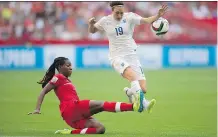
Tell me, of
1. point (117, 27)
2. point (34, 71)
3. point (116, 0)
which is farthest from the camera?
point (34, 71)

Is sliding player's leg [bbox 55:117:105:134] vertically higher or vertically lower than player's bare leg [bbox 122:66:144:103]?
lower

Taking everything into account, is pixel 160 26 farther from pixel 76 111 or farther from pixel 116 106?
pixel 76 111

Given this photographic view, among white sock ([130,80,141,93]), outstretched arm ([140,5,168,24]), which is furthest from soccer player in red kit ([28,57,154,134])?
outstretched arm ([140,5,168,24])

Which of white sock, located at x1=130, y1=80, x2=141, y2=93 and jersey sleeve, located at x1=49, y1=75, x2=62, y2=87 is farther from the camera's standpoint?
white sock, located at x1=130, y1=80, x2=141, y2=93

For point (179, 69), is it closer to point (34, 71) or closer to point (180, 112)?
point (34, 71)

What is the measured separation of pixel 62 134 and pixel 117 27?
2.66m

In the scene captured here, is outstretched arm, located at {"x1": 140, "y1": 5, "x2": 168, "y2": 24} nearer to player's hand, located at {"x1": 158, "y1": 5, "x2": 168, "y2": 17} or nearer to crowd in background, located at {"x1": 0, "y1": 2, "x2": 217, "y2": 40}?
player's hand, located at {"x1": 158, "y1": 5, "x2": 168, "y2": 17}

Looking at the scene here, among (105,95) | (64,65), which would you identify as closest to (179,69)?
(105,95)

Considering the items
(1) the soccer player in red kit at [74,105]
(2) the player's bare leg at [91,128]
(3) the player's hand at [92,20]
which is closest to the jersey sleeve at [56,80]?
(1) the soccer player in red kit at [74,105]

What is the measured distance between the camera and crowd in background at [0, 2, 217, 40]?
28844 mm

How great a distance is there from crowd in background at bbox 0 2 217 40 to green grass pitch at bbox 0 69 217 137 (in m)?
2.42

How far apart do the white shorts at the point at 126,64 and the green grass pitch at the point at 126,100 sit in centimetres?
96

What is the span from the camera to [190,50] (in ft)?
93.8

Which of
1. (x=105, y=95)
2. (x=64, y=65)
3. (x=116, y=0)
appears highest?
(x=116, y=0)
